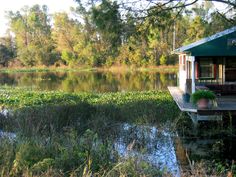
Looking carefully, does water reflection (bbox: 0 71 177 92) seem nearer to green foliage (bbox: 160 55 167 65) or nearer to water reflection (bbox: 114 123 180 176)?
green foliage (bbox: 160 55 167 65)

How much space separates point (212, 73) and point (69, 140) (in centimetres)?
1247

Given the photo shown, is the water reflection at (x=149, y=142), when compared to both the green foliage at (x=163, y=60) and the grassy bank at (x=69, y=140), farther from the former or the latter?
the green foliage at (x=163, y=60)

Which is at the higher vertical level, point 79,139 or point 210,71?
point 210,71

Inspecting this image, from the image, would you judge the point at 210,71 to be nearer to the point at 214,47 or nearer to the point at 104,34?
the point at 214,47

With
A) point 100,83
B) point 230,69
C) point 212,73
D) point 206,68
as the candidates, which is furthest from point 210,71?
point 100,83

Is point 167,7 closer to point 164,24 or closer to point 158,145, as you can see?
point 164,24

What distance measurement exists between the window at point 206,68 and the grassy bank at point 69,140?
3.55 metres

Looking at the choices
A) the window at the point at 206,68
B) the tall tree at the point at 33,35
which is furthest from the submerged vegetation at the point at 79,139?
the tall tree at the point at 33,35

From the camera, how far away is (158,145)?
Answer: 10953mm

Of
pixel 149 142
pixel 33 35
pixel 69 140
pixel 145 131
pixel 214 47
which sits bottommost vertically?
pixel 149 142

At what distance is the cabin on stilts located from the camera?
13.0 m

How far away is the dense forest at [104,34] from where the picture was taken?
761cm

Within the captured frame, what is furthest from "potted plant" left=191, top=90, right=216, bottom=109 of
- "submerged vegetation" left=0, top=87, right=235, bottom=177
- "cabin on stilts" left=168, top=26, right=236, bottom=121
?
"submerged vegetation" left=0, top=87, right=235, bottom=177

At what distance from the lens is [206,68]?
779 inches
